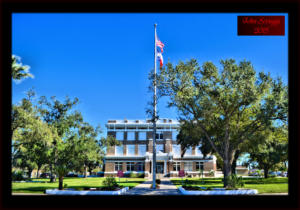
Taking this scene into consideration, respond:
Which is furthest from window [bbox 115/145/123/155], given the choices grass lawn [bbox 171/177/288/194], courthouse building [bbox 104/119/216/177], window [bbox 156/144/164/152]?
grass lawn [bbox 171/177/288/194]

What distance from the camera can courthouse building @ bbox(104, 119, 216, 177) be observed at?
47344 millimetres

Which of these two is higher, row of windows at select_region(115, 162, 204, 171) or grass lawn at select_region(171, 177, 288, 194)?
grass lawn at select_region(171, 177, 288, 194)

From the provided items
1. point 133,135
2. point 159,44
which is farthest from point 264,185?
point 133,135

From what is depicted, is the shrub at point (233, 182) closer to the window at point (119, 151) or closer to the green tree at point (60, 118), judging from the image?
the green tree at point (60, 118)

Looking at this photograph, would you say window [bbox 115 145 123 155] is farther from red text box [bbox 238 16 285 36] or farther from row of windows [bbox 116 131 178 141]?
red text box [bbox 238 16 285 36]

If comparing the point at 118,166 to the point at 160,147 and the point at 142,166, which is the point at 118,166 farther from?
the point at 160,147

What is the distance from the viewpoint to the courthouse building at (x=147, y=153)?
155ft

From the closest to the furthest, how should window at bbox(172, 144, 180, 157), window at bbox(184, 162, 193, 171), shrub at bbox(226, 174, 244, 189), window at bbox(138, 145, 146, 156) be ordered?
1. shrub at bbox(226, 174, 244, 189)
2. window at bbox(184, 162, 193, 171)
3. window at bbox(172, 144, 180, 157)
4. window at bbox(138, 145, 146, 156)

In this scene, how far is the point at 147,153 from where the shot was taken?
48156 millimetres

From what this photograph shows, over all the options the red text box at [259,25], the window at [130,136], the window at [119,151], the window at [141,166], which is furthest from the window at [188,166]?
the red text box at [259,25]

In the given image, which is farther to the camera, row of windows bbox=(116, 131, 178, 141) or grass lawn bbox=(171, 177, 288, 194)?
row of windows bbox=(116, 131, 178, 141)
